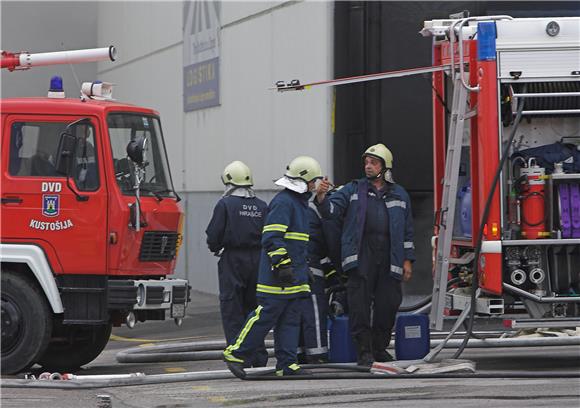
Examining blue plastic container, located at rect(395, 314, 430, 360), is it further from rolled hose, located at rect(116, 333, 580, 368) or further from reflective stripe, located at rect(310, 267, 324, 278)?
rolled hose, located at rect(116, 333, 580, 368)

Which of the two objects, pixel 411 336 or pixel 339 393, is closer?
pixel 339 393

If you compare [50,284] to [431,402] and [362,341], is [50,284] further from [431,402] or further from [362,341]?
[431,402]

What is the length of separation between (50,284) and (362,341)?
2.94 m

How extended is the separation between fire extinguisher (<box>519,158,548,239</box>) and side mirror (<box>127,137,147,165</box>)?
11.5 ft

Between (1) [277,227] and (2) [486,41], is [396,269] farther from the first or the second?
(2) [486,41]

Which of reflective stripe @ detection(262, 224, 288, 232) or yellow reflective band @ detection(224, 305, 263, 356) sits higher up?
reflective stripe @ detection(262, 224, 288, 232)

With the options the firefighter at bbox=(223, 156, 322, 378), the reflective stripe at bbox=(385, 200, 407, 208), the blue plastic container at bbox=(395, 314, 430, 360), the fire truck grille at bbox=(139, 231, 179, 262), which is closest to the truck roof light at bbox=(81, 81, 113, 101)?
the fire truck grille at bbox=(139, 231, 179, 262)

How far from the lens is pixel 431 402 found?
9.34 metres

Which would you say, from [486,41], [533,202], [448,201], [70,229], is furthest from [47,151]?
[533,202]

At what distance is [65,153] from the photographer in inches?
454

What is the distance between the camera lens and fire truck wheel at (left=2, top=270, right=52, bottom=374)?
37.4 feet

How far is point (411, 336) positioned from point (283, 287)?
58.1 inches

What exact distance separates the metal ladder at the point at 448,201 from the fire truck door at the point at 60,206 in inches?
122

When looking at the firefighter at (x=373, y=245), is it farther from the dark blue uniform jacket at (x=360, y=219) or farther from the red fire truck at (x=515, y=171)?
the red fire truck at (x=515, y=171)
